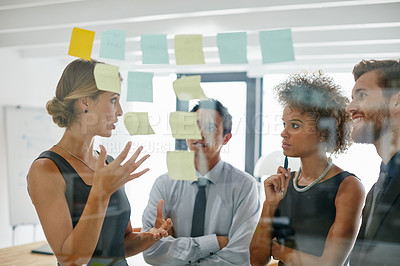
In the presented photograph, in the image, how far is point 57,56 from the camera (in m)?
1.31

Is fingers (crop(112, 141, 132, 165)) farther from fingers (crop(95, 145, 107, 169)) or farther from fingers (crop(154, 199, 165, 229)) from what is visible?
fingers (crop(154, 199, 165, 229))

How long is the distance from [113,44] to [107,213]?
0.55m

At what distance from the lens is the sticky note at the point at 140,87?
1.17m

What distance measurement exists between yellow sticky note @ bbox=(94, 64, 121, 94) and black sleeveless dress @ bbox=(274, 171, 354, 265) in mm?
613

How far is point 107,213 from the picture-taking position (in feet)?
3.90

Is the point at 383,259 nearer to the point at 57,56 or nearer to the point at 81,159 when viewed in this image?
the point at 81,159

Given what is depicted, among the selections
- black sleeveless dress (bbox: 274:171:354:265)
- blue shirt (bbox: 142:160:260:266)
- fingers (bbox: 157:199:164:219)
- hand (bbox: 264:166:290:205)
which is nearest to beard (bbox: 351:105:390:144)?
black sleeveless dress (bbox: 274:171:354:265)

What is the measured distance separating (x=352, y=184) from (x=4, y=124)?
1390 mm

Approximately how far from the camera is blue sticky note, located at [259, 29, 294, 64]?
41.9 inches

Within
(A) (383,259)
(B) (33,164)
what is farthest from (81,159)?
(A) (383,259)

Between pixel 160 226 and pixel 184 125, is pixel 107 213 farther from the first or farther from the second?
pixel 184 125

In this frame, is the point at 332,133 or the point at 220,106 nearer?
the point at 332,133

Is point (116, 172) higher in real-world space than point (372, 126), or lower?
lower

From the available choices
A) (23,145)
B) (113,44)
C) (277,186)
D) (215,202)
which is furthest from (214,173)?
(23,145)
